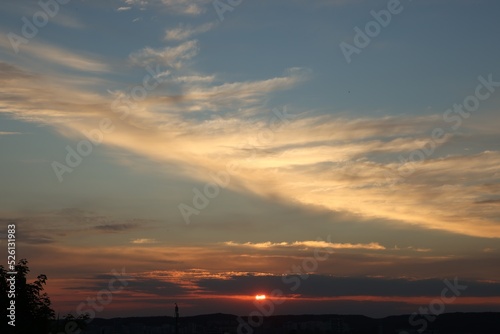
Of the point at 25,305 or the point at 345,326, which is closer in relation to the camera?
the point at 25,305

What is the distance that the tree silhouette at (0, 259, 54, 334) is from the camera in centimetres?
3325

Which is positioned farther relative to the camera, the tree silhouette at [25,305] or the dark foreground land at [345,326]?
the dark foreground land at [345,326]

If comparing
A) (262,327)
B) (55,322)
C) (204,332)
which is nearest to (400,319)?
(262,327)

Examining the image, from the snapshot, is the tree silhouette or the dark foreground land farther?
the dark foreground land

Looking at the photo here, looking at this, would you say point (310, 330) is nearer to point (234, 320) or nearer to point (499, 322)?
point (234, 320)

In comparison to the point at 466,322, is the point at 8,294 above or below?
below

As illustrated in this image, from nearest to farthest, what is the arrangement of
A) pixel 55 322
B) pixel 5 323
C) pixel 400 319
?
pixel 5 323
pixel 55 322
pixel 400 319

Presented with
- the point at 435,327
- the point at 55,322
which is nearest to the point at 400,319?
the point at 435,327

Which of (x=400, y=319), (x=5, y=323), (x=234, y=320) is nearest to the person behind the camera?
(x=5, y=323)

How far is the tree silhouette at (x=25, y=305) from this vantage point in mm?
33250

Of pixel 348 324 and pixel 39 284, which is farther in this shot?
pixel 348 324

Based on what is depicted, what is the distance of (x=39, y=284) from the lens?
1390 inches

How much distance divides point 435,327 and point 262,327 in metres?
30.4

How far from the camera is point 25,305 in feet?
113
